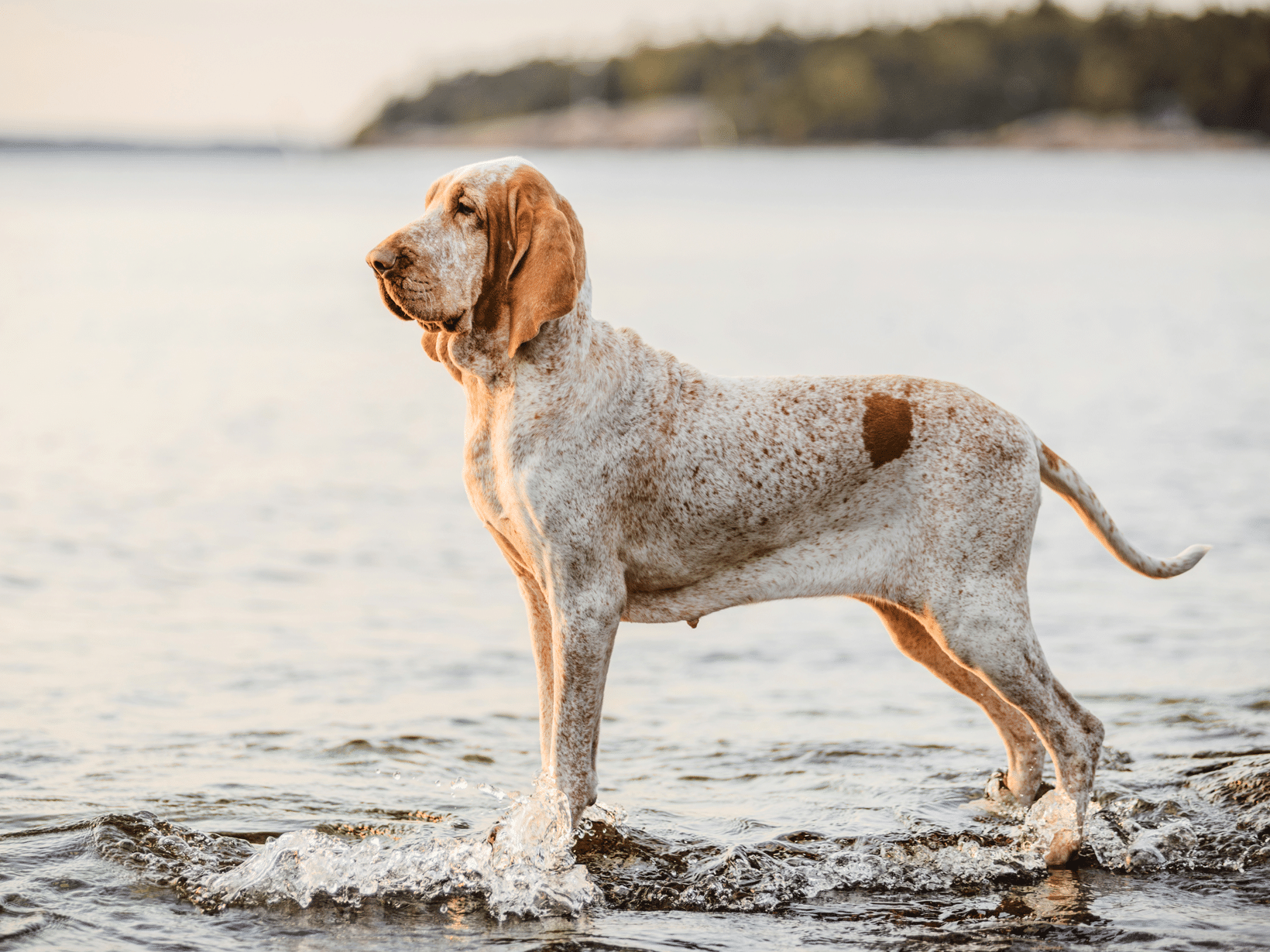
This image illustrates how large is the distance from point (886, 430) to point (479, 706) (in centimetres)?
315

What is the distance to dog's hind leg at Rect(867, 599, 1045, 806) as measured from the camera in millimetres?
5680

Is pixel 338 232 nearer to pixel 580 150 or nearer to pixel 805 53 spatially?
pixel 805 53

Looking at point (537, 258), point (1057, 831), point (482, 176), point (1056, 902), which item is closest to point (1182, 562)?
point (1057, 831)

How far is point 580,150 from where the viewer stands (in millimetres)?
138250

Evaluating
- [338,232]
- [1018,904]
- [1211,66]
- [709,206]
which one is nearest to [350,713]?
[1018,904]

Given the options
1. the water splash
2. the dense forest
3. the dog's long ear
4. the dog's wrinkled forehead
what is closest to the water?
the water splash

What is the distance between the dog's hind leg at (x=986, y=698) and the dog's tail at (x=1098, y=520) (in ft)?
2.48

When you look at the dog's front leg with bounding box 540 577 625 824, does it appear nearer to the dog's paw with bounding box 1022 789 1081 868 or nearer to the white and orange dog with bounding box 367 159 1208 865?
the white and orange dog with bounding box 367 159 1208 865

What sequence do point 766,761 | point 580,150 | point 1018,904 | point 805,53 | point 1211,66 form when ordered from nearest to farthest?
point 1018,904
point 766,761
point 1211,66
point 805,53
point 580,150

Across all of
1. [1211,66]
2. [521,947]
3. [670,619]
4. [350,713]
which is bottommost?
[521,947]

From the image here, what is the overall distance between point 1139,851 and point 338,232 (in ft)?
140

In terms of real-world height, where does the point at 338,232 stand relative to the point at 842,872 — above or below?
above

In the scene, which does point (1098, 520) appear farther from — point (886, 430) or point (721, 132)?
point (721, 132)

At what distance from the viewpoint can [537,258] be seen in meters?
4.56
